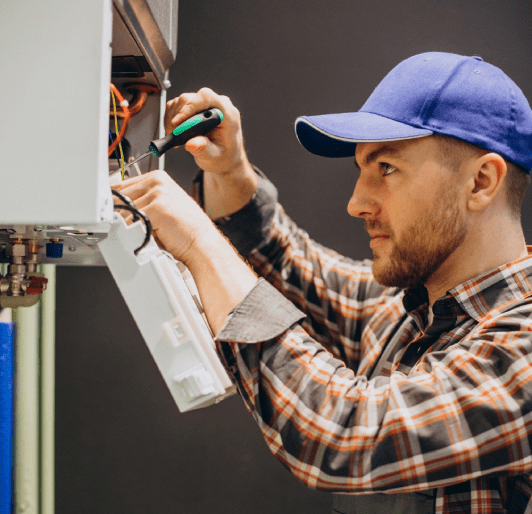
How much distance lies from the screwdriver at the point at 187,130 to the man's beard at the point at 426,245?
0.32 m

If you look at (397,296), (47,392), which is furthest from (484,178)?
(47,392)

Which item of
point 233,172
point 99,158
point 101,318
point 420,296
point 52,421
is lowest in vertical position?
point 52,421

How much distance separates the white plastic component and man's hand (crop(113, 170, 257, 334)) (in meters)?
0.05

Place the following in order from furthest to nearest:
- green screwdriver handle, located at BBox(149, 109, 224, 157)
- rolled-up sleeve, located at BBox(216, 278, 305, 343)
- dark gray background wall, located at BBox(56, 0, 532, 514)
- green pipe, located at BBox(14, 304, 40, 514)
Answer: dark gray background wall, located at BBox(56, 0, 532, 514) < green pipe, located at BBox(14, 304, 40, 514) < green screwdriver handle, located at BBox(149, 109, 224, 157) < rolled-up sleeve, located at BBox(216, 278, 305, 343)

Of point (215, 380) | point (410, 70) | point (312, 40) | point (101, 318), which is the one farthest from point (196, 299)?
point (312, 40)

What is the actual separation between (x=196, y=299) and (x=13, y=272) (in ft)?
0.84

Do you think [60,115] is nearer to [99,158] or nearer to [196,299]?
[99,158]

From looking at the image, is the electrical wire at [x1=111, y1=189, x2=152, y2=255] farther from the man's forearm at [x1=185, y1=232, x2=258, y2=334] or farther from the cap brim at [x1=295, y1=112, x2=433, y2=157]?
the cap brim at [x1=295, y1=112, x2=433, y2=157]

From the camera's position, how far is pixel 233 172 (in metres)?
0.89

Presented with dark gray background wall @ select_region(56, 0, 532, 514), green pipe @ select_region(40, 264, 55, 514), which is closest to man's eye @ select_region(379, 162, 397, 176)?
dark gray background wall @ select_region(56, 0, 532, 514)

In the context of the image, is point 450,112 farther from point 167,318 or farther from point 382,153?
point 167,318

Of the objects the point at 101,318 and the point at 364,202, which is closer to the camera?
the point at 364,202

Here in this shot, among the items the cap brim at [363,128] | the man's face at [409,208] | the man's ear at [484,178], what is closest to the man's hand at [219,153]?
the cap brim at [363,128]

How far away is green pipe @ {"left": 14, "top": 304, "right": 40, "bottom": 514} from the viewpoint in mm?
1174
